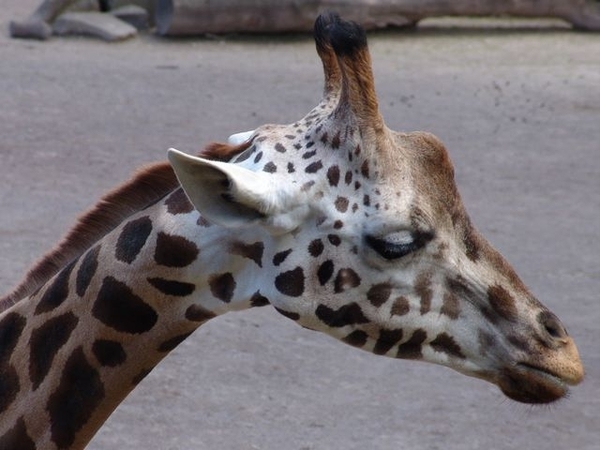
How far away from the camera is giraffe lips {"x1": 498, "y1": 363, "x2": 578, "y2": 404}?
2979mm

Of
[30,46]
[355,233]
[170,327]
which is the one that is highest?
[355,233]

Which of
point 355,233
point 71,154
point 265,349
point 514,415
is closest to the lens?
point 355,233

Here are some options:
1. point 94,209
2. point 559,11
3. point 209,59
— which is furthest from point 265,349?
point 559,11

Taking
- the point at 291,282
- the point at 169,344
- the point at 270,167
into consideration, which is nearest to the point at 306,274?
the point at 291,282

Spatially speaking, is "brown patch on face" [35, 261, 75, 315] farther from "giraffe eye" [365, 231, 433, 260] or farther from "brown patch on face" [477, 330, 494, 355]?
"brown patch on face" [477, 330, 494, 355]

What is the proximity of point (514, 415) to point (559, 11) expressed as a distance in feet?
25.2

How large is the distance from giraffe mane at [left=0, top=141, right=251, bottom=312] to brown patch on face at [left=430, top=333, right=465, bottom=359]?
25.0 inches

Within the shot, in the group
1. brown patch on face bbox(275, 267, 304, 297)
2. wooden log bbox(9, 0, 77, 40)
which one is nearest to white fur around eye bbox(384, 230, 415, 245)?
brown patch on face bbox(275, 267, 304, 297)

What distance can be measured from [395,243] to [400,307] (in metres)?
0.15

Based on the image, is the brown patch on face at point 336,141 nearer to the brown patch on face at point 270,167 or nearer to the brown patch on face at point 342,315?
the brown patch on face at point 270,167

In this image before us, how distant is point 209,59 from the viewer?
10.8 m

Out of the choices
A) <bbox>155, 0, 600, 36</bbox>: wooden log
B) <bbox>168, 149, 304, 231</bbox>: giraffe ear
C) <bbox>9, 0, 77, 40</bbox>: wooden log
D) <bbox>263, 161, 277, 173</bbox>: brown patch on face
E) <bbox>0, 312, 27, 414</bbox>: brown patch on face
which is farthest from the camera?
<bbox>155, 0, 600, 36</bbox>: wooden log

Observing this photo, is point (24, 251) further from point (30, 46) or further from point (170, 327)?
point (30, 46)

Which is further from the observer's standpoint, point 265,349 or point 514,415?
point 265,349
